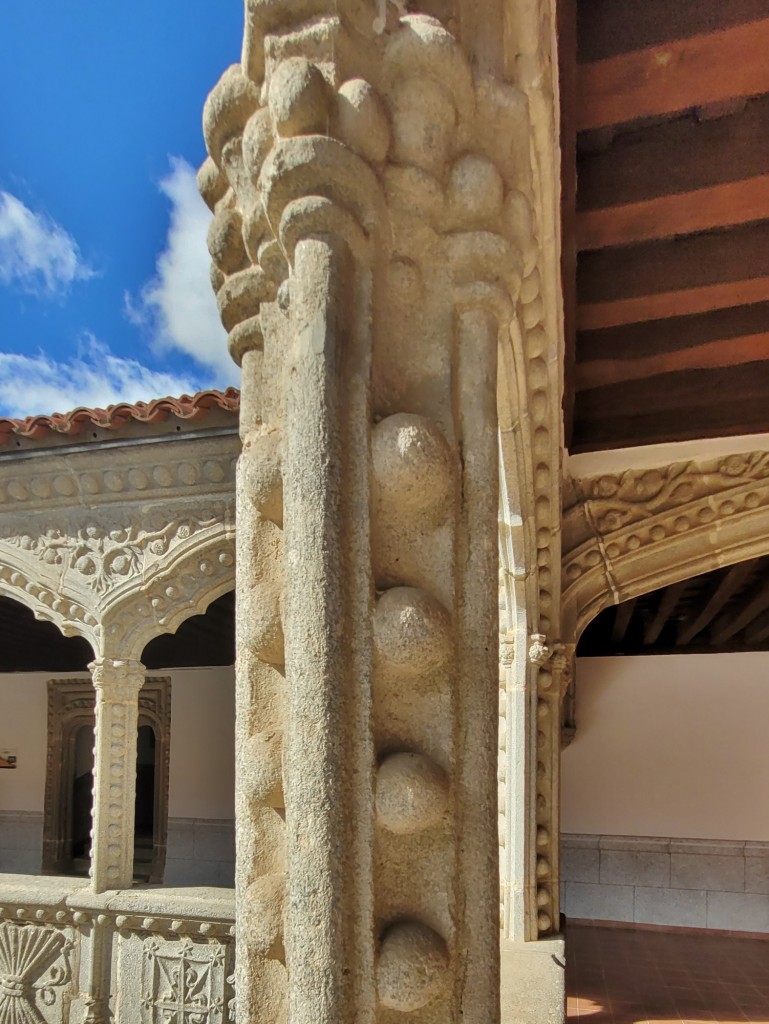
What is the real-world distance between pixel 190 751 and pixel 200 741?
0.14 meters

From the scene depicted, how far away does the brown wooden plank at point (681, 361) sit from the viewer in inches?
97.5

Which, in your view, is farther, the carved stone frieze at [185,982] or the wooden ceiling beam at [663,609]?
the wooden ceiling beam at [663,609]

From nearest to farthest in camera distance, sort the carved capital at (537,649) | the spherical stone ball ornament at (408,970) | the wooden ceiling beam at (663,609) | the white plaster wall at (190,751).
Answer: the spherical stone ball ornament at (408,970) → the carved capital at (537,649) → the wooden ceiling beam at (663,609) → the white plaster wall at (190,751)

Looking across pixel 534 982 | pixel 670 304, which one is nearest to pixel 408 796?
pixel 670 304

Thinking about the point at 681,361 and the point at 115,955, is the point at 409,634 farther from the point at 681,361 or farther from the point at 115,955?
the point at 115,955

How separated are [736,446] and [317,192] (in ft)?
9.72

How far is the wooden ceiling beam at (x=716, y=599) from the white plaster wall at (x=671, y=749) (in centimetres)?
22

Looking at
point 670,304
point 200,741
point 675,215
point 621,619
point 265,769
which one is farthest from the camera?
point 200,741

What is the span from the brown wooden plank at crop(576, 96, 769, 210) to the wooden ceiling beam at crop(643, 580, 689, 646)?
3306mm

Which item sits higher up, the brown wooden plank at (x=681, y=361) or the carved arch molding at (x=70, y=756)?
the brown wooden plank at (x=681, y=361)

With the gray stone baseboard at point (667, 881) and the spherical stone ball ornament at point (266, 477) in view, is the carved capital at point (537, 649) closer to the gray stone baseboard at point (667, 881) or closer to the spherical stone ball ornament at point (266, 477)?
the spherical stone ball ornament at point (266, 477)

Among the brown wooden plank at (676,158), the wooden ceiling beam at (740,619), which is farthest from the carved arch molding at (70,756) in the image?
the brown wooden plank at (676,158)

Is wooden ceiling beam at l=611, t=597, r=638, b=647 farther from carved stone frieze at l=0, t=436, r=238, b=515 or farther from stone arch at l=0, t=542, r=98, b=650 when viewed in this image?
stone arch at l=0, t=542, r=98, b=650

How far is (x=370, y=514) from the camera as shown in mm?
798
